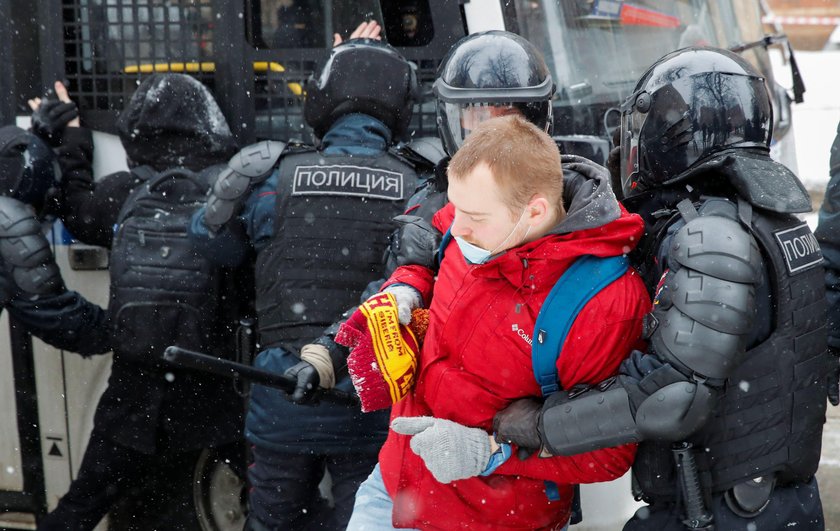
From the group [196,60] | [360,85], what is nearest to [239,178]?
[360,85]

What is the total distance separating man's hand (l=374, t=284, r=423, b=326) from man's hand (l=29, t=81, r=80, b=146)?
6.32 feet

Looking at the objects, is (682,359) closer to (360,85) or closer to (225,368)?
(225,368)

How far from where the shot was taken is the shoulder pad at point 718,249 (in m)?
1.89

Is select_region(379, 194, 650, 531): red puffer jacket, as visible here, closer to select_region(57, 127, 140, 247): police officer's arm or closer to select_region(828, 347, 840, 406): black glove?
select_region(828, 347, 840, 406): black glove

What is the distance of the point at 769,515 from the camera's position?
213cm

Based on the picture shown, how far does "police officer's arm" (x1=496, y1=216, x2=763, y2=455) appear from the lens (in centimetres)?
187

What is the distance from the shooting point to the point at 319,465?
3277 millimetres

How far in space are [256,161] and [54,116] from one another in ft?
3.31

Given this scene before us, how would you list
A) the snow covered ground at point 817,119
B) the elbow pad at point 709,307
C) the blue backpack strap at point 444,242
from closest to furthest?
the elbow pad at point 709,307
the blue backpack strap at point 444,242
the snow covered ground at point 817,119

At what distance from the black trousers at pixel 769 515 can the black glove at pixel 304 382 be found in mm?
820

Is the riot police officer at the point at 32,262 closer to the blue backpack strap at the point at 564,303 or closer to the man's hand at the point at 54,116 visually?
the man's hand at the point at 54,116

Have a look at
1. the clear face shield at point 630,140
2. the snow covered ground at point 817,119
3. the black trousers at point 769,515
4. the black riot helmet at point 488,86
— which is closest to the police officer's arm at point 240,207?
the black riot helmet at point 488,86

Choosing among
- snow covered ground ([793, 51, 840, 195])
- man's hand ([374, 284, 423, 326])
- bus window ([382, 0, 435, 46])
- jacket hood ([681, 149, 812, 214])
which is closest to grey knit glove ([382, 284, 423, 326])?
man's hand ([374, 284, 423, 326])

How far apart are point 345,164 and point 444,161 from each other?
46 centimetres
